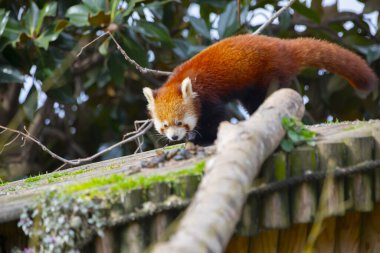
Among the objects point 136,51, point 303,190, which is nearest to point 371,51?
point 136,51

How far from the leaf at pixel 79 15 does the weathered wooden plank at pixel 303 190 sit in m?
3.02

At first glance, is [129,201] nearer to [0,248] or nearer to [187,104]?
[0,248]

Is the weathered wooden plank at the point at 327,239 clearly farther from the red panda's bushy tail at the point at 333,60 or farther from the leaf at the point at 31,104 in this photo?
the leaf at the point at 31,104

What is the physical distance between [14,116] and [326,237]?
4.37 meters

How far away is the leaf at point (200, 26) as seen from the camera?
598cm

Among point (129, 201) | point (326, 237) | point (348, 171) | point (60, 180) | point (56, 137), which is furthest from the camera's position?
point (56, 137)

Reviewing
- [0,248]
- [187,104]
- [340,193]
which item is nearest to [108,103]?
[187,104]

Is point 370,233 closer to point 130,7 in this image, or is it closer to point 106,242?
point 106,242

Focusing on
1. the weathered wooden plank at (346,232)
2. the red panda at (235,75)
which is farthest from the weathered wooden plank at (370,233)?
the red panda at (235,75)

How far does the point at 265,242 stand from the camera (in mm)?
3113

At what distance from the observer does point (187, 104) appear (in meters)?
4.78

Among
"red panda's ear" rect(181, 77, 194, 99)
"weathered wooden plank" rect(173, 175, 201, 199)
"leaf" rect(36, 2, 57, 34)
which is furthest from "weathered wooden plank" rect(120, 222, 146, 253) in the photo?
"leaf" rect(36, 2, 57, 34)

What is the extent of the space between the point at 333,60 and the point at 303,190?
203 centimetres

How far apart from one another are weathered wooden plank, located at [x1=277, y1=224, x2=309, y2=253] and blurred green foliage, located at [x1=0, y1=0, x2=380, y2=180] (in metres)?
2.80
